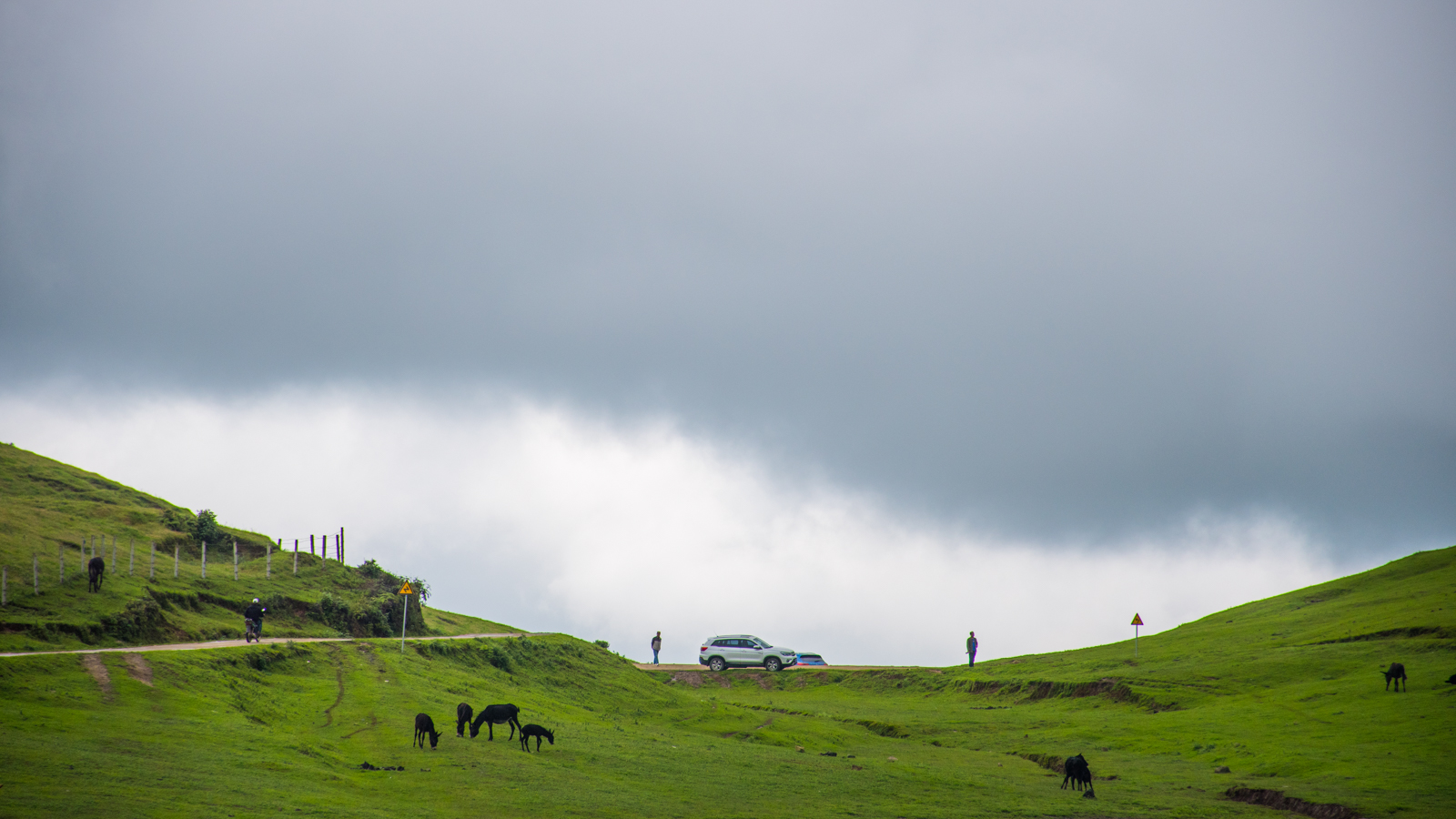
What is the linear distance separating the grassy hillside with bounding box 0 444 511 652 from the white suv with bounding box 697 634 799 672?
1865 centimetres

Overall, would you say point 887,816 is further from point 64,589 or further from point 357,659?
point 64,589

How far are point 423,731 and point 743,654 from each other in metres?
43.3

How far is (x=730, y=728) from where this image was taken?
4809 centimetres

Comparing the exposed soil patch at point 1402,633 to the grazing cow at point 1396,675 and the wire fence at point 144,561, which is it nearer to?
the grazing cow at point 1396,675

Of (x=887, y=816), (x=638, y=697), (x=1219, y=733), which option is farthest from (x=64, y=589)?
(x=1219, y=733)

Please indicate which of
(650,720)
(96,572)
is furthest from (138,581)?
(650,720)

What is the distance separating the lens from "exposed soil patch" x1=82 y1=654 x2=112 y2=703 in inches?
1202

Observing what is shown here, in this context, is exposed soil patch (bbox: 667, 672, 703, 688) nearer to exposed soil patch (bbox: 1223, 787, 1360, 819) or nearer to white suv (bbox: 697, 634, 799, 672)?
white suv (bbox: 697, 634, 799, 672)

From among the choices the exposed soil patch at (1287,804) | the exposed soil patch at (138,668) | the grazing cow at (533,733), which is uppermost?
the exposed soil patch at (138,668)

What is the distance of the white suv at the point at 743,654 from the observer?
71750 millimetres

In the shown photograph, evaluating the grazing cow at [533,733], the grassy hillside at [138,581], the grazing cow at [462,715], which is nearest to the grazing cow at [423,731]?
the grazing cow at [462,715]

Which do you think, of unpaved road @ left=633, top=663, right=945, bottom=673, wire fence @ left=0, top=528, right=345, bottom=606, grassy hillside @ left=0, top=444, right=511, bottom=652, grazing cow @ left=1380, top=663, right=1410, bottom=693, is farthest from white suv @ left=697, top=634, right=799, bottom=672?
grazing cow @ left=1380, top=663, right=1410, bottom=693

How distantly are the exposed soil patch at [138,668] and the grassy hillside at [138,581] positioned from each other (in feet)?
17.0

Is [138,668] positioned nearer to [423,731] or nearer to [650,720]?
[423,731]
